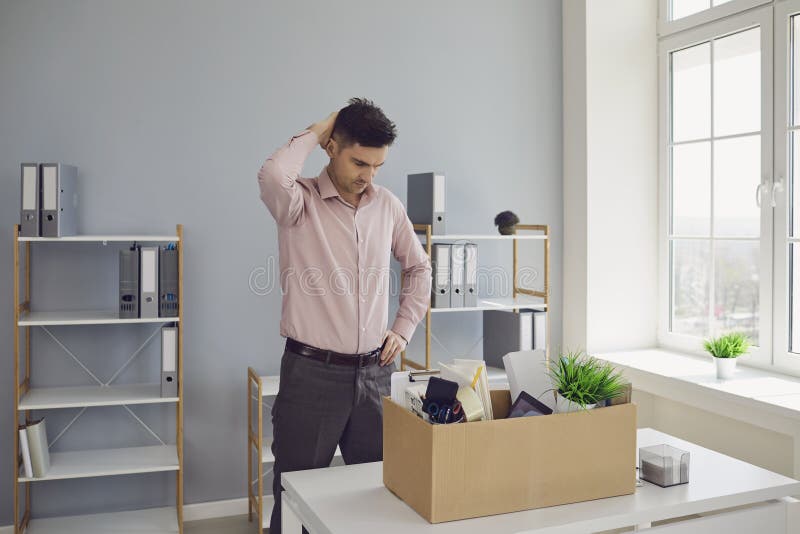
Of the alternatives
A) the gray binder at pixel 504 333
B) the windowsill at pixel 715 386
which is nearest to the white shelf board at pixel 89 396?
the gray binder at pixel 504 333

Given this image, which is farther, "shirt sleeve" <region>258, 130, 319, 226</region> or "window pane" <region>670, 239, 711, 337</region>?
"window pane" <region>670, 239, 711, 337</region>

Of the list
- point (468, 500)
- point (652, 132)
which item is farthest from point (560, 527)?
Result: point (652, 132)

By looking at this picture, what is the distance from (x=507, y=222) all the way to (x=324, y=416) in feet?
5.50

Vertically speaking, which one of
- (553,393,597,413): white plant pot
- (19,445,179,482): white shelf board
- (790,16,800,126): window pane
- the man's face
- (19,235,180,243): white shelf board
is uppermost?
(790,16,800,126): window pane

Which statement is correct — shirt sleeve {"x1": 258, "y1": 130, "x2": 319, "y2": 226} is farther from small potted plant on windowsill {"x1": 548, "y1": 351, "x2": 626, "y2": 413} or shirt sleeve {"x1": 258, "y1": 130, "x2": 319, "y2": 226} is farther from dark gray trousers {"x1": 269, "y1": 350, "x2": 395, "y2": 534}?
small potted plant on windowsill {"x1": 548, "y1": 351, "x2": 626, "y2": 413}

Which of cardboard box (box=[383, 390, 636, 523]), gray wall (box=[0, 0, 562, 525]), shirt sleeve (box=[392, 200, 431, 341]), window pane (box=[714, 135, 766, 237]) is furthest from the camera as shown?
window pane (box=[714, 135, 766, 237])

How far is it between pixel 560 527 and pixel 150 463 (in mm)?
2191

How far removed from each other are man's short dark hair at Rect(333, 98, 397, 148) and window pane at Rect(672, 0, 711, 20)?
2259 millimetres

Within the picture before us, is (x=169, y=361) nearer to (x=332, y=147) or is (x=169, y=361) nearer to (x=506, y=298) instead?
(x=332, y=147)

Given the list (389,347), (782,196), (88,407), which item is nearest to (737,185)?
(782,196)

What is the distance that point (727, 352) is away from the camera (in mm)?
3342

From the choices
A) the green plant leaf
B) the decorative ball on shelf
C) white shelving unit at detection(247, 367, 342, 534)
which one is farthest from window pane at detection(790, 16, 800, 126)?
white shelving unit at detection(247, 367, 342, 534)

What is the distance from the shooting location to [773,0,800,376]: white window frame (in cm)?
335

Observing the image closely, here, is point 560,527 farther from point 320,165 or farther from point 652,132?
point 652,132
